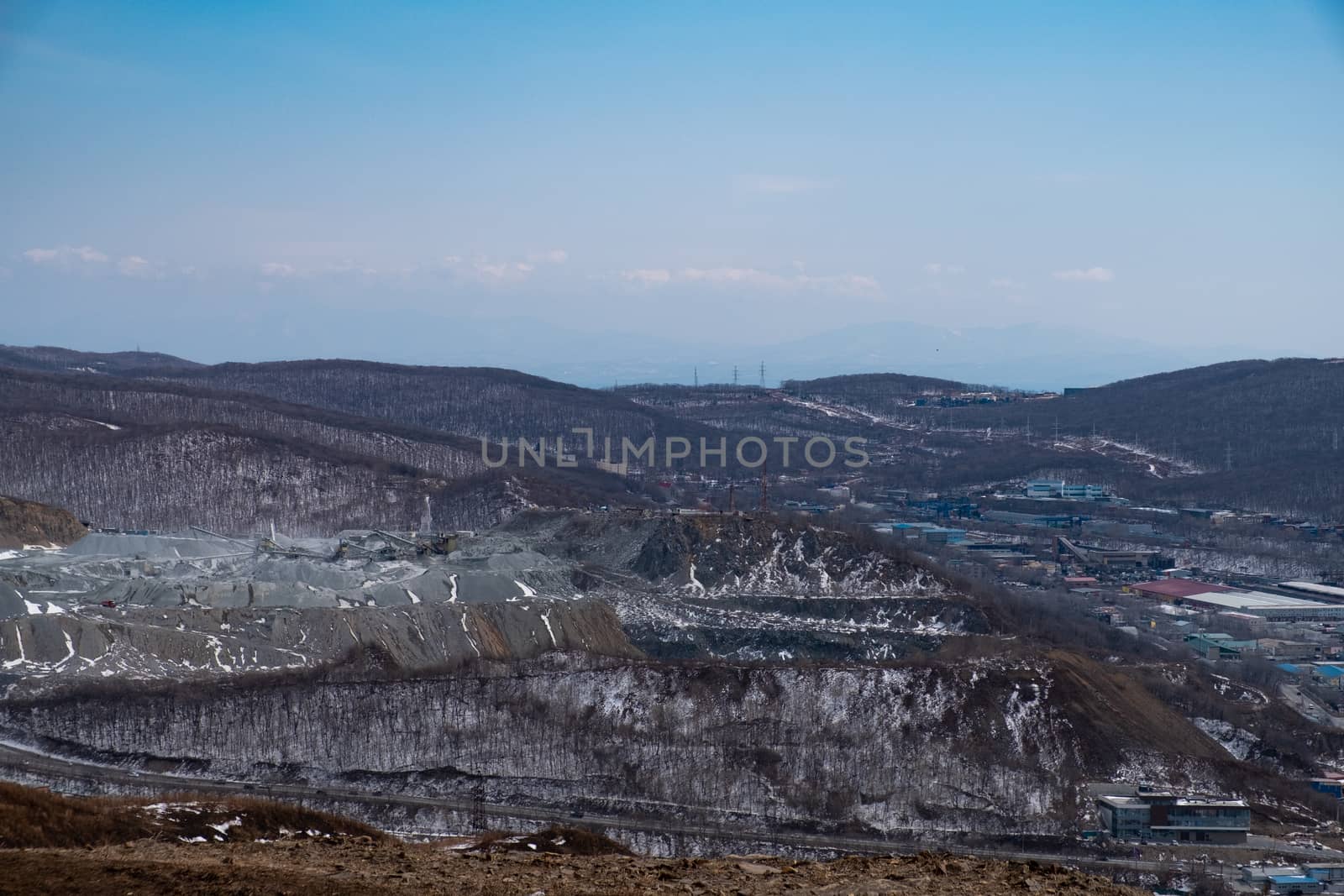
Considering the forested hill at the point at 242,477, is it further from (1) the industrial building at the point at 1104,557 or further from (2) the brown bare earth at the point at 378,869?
(2) the brown bare earth at the point at 378,869

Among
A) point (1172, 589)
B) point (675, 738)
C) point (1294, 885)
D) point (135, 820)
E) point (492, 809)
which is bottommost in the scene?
point (492, 809)

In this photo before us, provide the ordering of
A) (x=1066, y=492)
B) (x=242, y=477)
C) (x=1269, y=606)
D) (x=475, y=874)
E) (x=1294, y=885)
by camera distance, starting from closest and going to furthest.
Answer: (x=475, y=874) < (x=1294, y=885) < (x=1269, y=606) < (x=242, y=477) < (x=1066, y=492)

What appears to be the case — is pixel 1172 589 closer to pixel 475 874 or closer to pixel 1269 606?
pixel 1269 606

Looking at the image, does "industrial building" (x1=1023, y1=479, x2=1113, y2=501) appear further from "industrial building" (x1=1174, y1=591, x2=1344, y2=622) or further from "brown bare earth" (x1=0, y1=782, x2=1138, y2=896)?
"brown bare earth" (x1=0, y1=782, x2=1138, y2=896)

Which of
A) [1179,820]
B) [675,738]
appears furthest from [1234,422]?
[1179,820]

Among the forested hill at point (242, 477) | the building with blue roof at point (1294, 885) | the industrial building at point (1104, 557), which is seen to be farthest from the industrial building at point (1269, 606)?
the building with blue roof at point (1294, 885)

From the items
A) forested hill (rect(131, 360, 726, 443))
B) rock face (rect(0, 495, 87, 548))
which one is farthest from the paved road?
forested hill (rect(131, 360, 726, 443))

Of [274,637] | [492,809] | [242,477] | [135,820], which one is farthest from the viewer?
[242,477]

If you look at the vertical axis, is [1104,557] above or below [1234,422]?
below
